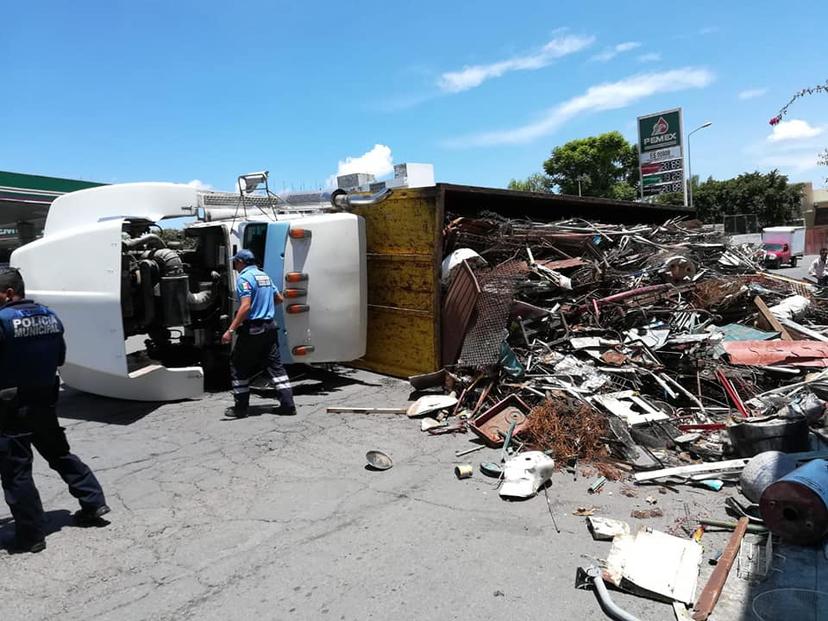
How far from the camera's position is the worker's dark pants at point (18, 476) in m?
3.59

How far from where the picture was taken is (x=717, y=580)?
3053 millimetres

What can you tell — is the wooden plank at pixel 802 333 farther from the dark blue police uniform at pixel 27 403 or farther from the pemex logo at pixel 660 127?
the pemex logo at pixel 660 127

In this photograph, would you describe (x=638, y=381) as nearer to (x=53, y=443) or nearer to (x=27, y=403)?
(x=53, y=443)

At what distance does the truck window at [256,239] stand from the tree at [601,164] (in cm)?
4456

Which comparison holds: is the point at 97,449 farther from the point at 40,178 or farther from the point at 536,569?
the point at 40,178

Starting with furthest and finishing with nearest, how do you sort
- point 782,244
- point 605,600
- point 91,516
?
1. point 782,244
2. point 91,516
3. point 605,600

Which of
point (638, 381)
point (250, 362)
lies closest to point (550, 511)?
point (638, 381)

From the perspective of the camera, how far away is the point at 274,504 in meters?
4.34

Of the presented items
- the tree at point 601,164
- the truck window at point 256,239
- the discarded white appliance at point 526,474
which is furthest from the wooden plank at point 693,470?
the tree at point 601,164

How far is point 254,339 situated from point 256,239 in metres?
1.60

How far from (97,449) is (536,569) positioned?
451 centimetres

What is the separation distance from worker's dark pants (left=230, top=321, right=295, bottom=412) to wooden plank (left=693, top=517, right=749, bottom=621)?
4.62 m

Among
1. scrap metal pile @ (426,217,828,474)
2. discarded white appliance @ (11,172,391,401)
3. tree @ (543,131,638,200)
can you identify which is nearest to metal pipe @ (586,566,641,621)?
scrap metal pile @ (426,217,828,474)

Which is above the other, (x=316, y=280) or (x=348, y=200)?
(x=348, y=200)
